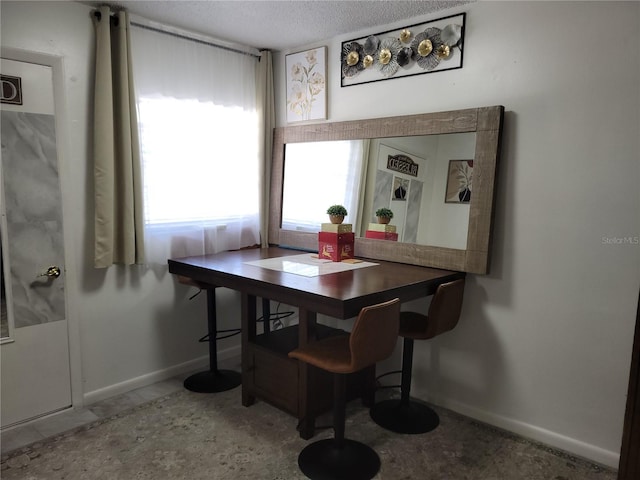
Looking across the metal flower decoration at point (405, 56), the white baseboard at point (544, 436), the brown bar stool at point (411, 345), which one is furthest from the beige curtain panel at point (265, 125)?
the white baseboard at point (544, 436)

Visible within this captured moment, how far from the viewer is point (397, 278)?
2303 millimetres

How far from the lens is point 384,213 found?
9.11ft

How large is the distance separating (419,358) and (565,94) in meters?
1.67

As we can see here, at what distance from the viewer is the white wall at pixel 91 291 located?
2.38m

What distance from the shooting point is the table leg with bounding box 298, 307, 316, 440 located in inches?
91.1

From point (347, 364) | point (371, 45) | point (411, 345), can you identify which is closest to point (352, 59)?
point (371, 45)

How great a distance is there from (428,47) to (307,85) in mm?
Result: 954

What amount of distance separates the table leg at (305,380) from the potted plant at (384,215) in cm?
79

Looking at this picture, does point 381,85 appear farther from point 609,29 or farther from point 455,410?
point 455,410

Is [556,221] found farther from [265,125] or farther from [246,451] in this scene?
[265,125]

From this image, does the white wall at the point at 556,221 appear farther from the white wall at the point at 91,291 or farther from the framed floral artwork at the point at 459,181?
the white wall at the point at 91,291

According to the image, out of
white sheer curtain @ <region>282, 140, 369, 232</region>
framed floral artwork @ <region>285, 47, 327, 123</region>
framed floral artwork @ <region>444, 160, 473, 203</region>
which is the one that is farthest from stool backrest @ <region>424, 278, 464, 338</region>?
framed floral artwork @ <region>285, 47, 327, 123</region>

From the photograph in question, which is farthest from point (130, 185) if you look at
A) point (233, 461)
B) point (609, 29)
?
point (609, 29)

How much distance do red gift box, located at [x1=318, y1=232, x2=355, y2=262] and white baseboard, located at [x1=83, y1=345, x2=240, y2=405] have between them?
122 cm
